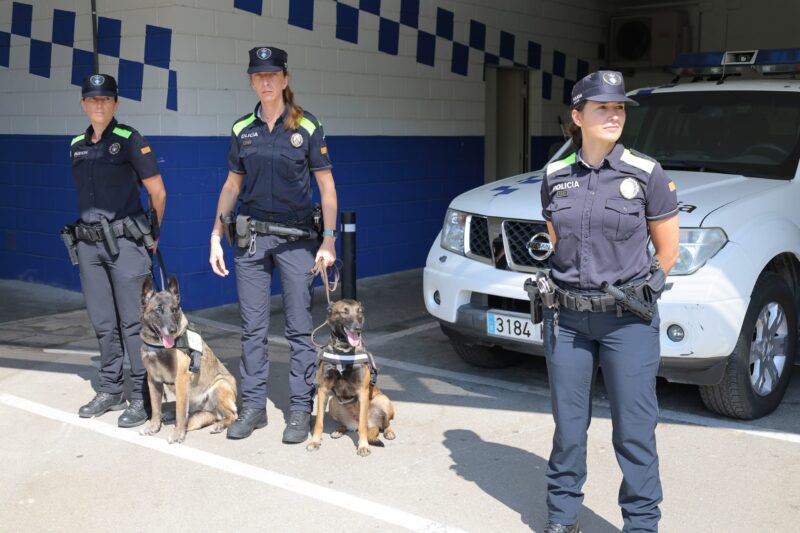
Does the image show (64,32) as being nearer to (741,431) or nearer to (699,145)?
(699,145)

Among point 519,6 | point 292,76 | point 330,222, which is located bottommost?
point 330,222

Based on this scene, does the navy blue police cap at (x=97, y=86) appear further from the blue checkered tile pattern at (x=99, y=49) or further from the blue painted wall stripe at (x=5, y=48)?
the blue painted wall stripe at (x=5, y=48)

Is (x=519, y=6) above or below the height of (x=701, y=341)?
above

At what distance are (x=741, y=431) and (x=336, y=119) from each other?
5.49 metres

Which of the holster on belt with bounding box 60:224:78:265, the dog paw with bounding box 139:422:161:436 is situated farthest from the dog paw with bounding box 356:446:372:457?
the holster on belt with bounding box 60:224:78:265

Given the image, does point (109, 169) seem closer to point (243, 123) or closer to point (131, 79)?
point (243, 123)

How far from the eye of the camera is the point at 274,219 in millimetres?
4805

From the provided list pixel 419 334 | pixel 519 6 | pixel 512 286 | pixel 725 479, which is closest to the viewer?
pixel 725 479

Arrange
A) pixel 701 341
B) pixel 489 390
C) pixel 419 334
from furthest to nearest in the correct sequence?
pixel 419 334 → pixel 489 390 → pixel 701 341

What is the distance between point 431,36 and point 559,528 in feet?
25.1

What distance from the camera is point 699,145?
19.3 ft

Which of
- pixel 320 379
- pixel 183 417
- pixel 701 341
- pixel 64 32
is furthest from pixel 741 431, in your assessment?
pixel 64 32

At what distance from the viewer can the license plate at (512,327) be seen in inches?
197

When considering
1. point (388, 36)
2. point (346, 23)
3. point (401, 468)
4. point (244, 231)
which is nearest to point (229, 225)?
point (244, 231)
